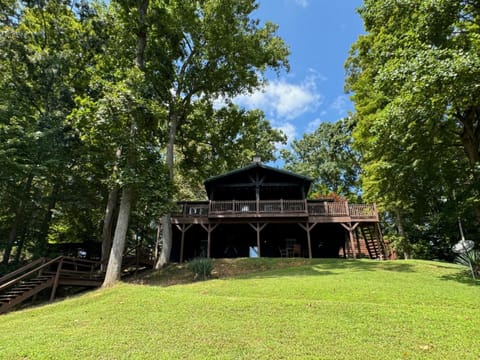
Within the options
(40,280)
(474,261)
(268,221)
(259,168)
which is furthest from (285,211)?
(40,280)

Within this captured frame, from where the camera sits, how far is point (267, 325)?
5391mm

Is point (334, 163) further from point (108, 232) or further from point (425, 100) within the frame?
point (108, 232)

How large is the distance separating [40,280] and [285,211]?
40.0 feet

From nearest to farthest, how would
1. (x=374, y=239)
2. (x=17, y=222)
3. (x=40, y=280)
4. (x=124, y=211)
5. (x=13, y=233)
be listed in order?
(x=40, y=280) < (x=124, y=211) < (x=13, y=233) < (x=17, y=222) < (x=374, y=239)

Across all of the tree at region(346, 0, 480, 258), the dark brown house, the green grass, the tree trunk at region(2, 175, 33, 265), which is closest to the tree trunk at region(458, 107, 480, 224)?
the tree at region(346, 0, 480, 258)

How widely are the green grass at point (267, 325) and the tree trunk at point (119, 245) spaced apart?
6.58 ft

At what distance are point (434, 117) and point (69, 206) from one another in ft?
59.0

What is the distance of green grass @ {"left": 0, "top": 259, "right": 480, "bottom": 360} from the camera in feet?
14.2

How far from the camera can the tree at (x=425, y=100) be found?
827 centimetres

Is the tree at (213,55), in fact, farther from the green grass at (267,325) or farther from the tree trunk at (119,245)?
the green grass at (267,325)

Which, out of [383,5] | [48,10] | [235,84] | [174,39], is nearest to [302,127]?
[235,84]

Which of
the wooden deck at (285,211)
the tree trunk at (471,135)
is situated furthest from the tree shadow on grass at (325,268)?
the tree trunk at (471,135)

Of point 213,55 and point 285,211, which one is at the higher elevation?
point 213,55

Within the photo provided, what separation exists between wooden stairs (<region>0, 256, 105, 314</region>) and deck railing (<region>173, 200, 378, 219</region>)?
5521mm
